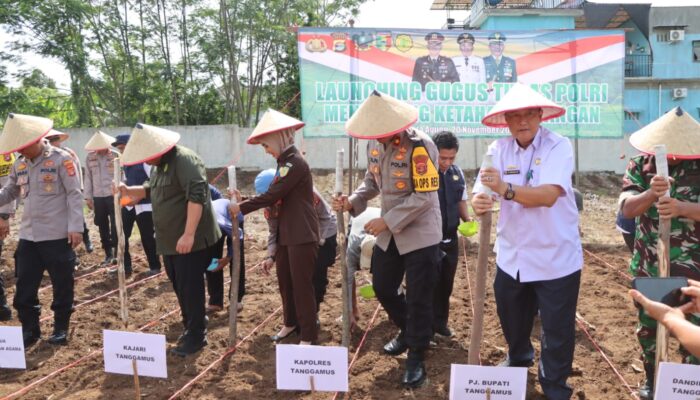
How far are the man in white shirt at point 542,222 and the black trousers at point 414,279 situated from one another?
50cm

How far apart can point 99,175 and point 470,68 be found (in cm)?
579

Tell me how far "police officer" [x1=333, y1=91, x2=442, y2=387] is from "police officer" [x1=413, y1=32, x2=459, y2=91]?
5819mm

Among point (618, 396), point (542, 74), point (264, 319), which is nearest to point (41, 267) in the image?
point (264, 319)

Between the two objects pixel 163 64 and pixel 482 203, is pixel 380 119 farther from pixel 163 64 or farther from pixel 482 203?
pixel 163 64

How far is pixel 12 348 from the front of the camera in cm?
333

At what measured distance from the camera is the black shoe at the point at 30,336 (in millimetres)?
4332

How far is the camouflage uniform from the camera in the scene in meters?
2.89

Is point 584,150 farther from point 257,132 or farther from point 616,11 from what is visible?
point 257,132

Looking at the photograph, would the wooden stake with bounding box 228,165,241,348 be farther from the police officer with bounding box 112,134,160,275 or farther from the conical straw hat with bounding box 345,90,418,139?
the police officer with bounding box 112,134,160,275

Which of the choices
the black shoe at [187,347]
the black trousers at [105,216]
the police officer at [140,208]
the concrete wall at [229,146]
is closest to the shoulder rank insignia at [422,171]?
the black shoe at [187,347]

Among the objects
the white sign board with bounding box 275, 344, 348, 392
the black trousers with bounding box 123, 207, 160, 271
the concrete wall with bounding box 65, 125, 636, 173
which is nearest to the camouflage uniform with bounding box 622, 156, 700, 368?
the white sign board with bounding box 275, 344, 348, 392

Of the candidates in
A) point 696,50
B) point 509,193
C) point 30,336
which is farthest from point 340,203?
point 696,50

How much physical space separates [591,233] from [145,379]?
7714 millimetres

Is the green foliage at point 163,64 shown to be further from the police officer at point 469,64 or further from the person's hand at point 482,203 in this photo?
the person's hand at point 482,203
